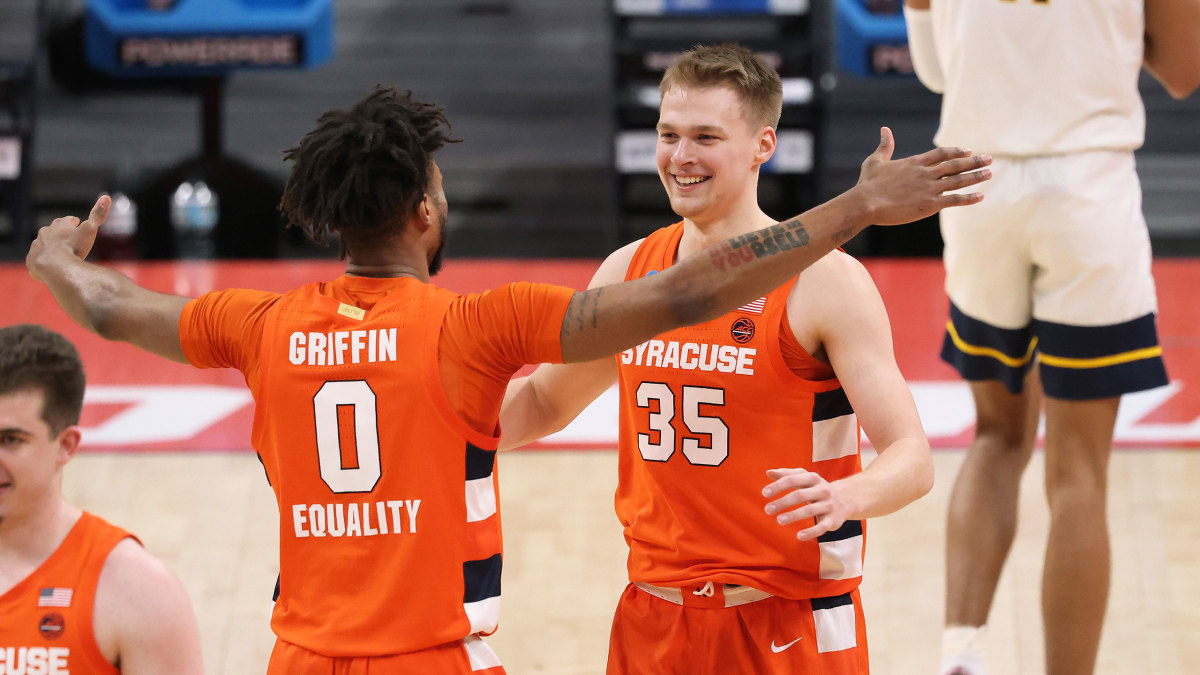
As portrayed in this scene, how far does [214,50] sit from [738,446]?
7447mm

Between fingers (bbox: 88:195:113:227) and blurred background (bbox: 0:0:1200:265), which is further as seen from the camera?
blurred background (bbox: 0:0:1200:265)

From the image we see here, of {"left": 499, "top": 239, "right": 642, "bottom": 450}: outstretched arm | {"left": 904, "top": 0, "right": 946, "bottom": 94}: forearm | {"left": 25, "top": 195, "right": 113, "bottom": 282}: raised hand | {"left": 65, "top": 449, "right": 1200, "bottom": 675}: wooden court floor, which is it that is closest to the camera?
{"left": 25, "top": 195, "right": 113, "bottom": 282}: raised hand

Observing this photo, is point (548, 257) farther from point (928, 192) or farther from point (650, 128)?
point (928, 192)

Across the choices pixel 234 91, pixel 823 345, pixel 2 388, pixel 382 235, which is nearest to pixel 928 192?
pixel 823 345

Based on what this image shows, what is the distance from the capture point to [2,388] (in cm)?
240

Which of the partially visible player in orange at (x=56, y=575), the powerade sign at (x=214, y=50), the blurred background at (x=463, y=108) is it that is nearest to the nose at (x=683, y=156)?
the partially visible player in orange at (x=56, y=575)

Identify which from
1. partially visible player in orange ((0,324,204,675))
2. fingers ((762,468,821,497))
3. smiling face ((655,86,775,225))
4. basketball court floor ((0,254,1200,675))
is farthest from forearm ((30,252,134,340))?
basketball court floor ((0,254,1200,675))

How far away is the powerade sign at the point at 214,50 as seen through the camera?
9414 mm

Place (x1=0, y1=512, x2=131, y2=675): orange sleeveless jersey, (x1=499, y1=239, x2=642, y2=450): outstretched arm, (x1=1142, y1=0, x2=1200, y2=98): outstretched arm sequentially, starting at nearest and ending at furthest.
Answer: (x1=0, y1=512, x2=131, y2=675): orange sleeveless jersey
(x1=499, y1=239, x2=642, y2=450): outstretched arm
(x1=1142, y1=0, x2=1200, y2=98): outstretched arm

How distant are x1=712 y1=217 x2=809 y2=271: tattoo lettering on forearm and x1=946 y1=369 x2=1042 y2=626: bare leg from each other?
5.39ft

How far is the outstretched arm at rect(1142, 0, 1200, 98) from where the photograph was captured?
3.60m

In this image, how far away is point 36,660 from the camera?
2359 millimetres

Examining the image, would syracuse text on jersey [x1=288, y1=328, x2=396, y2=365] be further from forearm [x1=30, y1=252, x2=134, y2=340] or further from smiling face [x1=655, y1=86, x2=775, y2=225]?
smiling face [x1=655, y1=86, x2=775, y2=225]

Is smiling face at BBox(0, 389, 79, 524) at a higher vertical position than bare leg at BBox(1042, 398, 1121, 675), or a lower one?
higher
